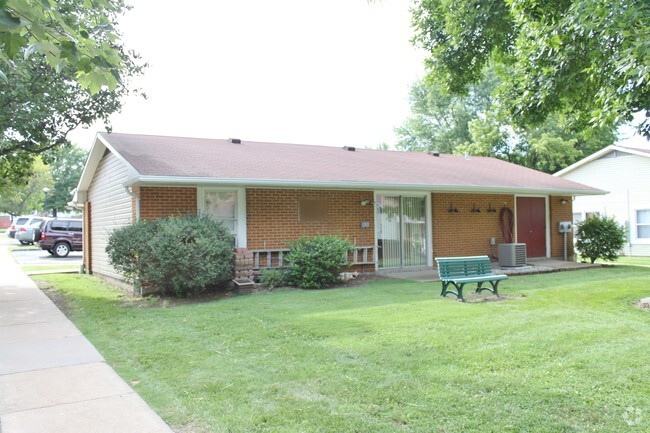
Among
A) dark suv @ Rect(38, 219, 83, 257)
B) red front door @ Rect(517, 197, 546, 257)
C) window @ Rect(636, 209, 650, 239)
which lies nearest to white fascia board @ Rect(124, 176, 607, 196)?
red front door @ Rect(517, 197, 546, 257)

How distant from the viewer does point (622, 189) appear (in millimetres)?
23562

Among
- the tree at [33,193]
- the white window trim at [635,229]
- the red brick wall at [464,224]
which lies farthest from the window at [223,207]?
the tree at [33,193]

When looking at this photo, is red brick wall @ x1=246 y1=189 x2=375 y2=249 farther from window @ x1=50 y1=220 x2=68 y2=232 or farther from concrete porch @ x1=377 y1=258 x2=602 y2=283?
window @ x1=50 y1=220 x2=68 y2=232

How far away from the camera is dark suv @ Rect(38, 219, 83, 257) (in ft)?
80.9

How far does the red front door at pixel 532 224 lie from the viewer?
55.2ft

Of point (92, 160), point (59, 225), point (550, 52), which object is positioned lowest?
point (59, 225)

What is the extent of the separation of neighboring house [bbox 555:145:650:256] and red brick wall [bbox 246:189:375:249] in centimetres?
1411

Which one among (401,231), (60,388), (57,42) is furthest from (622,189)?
(57,42)

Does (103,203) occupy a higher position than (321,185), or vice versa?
(321,185)

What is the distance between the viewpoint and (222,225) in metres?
11.5

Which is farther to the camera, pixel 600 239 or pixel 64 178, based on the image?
pixel 64 178

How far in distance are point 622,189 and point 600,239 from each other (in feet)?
29.9

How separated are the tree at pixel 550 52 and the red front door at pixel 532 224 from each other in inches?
291

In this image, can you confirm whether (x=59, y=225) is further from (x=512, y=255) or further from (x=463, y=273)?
(x=463, y=273)
